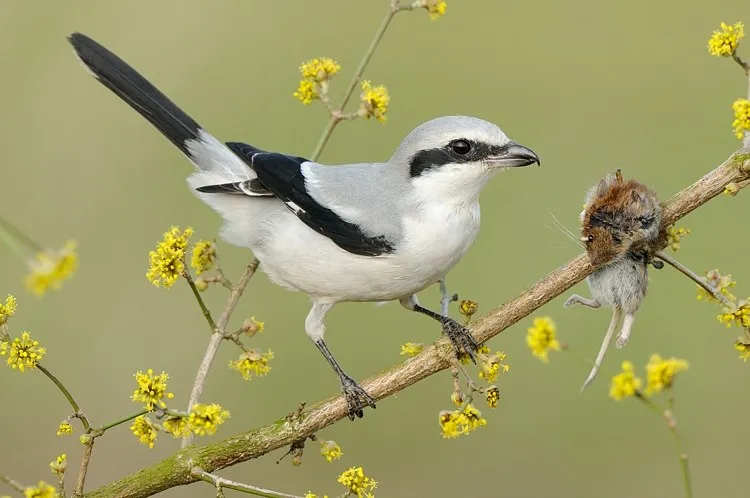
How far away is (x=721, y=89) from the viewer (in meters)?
7.44

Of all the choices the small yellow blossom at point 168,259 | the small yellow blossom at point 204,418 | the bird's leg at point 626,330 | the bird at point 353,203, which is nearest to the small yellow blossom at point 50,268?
the small yellow blossom at point 204,418

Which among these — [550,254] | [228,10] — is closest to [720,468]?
[550,254]

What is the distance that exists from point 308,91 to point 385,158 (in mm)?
3633

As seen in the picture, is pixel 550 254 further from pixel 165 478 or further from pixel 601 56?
pixel 165 478

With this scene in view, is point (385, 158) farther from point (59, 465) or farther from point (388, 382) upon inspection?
point (59, 465)

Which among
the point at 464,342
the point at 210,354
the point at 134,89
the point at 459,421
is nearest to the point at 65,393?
the point at 210,354

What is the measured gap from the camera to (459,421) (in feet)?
6.84

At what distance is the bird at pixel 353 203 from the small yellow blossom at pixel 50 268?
186 centimetres

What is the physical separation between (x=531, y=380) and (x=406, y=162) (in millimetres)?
2837

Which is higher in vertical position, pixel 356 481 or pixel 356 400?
pixel 356 400

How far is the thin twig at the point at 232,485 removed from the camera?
190 cm

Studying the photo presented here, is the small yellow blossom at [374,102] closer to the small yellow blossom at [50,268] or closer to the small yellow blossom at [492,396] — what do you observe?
the small yellow blossom at [492,396]

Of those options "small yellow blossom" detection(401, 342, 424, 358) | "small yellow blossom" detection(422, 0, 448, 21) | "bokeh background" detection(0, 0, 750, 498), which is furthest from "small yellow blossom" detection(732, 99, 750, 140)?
"bokeh background" detection(0, 0, 750, 498)

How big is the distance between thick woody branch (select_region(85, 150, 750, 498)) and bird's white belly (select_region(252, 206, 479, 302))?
2.65 feet
